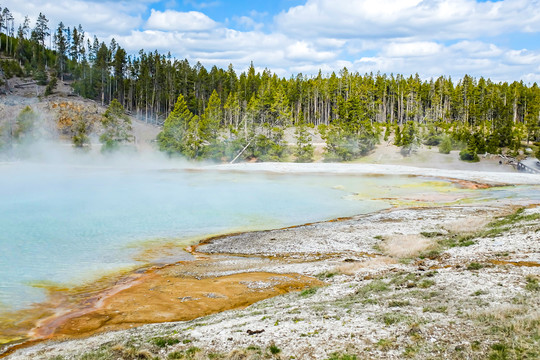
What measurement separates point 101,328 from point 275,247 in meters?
8.64

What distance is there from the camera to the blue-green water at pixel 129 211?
16234 mm

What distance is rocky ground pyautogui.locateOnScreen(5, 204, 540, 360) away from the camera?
7016 mm

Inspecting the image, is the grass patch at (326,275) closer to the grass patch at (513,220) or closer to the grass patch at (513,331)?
the grass patch at (513,331)

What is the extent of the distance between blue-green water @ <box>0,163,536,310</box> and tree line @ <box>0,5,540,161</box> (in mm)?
19291

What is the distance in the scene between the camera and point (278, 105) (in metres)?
68.2

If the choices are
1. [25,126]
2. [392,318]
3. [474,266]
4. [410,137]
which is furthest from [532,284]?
[25,126]

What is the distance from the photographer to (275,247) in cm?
1780

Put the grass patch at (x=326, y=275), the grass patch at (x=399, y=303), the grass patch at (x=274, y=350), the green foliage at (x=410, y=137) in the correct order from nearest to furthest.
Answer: the grass patch at (x=274, y=350) < the grass patch at (x=399, y=303) < the grass patch at (x=326, y=275) < the green foliage at (x=410, y=137)

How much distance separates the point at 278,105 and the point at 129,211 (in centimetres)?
4428

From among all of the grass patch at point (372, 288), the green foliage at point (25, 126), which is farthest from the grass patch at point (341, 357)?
the green foliage at point (25, 126)

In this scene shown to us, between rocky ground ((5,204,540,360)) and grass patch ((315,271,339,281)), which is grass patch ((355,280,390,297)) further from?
grass patch ((315,271,339,281))

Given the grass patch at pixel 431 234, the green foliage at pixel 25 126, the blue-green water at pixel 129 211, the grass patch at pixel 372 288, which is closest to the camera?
the grass patch at pixel 372 288

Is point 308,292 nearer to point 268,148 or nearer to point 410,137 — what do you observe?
point 268,148

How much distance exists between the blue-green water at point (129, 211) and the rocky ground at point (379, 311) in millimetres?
4755
